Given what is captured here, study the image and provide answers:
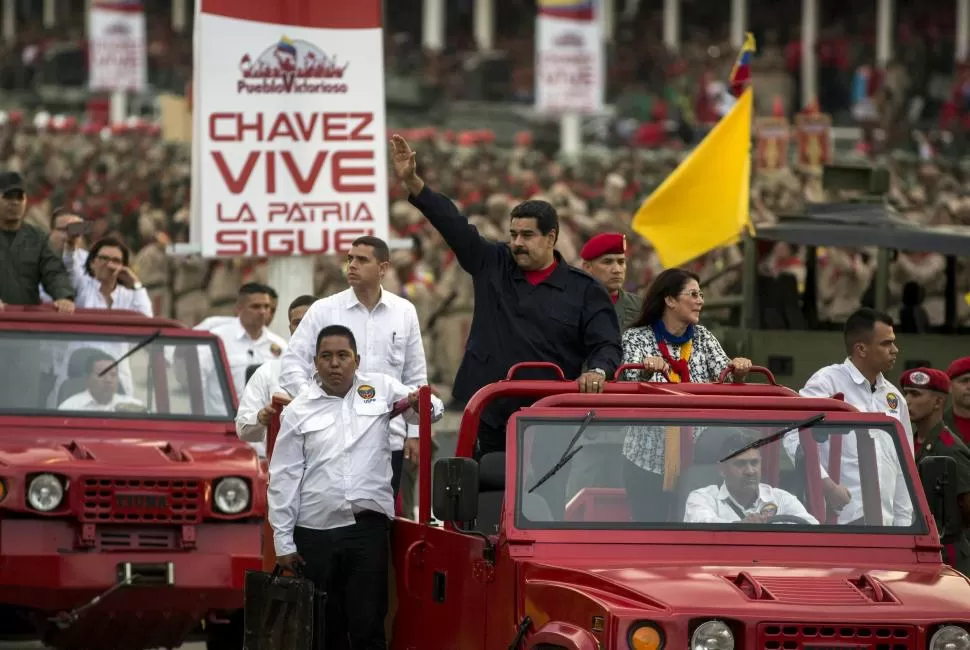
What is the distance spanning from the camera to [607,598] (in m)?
7.92

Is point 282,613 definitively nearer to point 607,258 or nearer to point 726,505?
point 726,505

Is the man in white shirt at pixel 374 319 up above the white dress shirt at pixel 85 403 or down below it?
above

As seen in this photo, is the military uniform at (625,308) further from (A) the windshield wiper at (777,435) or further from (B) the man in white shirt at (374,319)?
(A) the windshield wiper at (777,435)

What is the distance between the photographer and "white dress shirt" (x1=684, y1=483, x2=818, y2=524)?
862 cm

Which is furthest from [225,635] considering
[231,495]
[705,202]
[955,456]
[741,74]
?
[741,74]

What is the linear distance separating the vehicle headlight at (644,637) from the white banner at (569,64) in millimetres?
25434

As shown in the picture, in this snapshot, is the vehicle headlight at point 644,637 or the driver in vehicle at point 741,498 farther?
the driver in vehicle at point 741,498

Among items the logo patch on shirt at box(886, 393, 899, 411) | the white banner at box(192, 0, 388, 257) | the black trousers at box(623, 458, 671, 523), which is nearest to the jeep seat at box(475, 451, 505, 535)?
the black trousers at box(623, 458, 671, 523)

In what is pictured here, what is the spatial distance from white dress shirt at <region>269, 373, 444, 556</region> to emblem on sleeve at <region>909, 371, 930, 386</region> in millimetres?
2362

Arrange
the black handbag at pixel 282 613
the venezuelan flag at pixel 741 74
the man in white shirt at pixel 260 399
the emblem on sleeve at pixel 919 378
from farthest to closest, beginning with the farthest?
the venezuelan flag at pixel 741 74 < the emblem on sleeve at pixel 919 378 < the man in white shirt at pixel 260 399 < the black handbag at pixel 282 613

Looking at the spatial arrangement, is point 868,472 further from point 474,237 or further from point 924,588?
point 474,237

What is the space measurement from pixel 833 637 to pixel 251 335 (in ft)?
23.4

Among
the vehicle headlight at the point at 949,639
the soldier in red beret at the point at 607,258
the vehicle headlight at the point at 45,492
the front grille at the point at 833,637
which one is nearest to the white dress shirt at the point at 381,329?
the soldier in red beret at the point at 607,258

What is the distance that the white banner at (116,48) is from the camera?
126 feet
